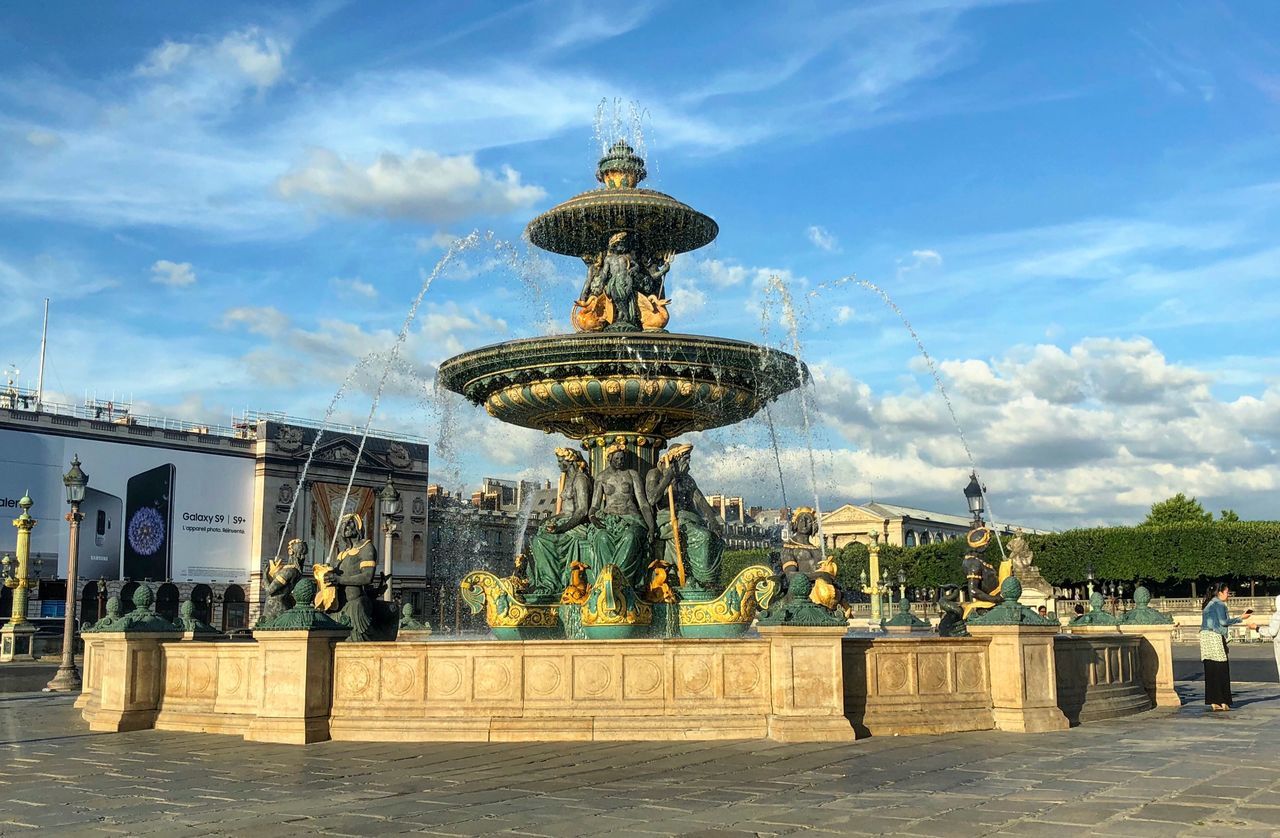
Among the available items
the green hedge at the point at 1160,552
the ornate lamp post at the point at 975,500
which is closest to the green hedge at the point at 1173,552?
the green hedge at the point at 1160,552

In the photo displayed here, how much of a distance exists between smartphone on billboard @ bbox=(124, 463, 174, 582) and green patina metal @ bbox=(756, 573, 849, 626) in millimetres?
71468

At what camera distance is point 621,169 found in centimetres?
1850

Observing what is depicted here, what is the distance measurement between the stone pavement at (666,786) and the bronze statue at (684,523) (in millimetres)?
4940

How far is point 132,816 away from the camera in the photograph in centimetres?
764

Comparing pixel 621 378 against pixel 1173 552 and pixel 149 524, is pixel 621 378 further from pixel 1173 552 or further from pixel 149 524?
pixel 149 524

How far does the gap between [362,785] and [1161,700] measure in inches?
431

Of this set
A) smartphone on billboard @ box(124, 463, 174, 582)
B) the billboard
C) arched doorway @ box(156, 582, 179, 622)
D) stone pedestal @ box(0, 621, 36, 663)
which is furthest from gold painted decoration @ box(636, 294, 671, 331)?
arched doorway @ box(156, 582, 179, 622)

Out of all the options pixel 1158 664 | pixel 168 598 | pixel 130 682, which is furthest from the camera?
pixel 168 598

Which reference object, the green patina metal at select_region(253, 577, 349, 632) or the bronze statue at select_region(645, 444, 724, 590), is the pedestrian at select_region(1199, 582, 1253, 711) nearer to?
the bronze statue at select_region(645, 444, 724, 590)

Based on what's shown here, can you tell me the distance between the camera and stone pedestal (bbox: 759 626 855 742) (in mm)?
10984

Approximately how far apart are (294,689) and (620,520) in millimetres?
5492

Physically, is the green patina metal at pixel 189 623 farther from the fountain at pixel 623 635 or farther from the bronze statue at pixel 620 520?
the bronze statue at pixel 620 520

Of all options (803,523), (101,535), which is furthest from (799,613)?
(101,535)

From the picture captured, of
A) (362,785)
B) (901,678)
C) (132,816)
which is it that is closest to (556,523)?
(901,678)
